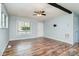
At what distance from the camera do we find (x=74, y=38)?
556cm

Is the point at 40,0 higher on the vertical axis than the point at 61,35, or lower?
higher

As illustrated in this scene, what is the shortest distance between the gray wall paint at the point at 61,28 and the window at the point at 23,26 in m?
1.80

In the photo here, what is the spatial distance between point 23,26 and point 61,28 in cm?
314

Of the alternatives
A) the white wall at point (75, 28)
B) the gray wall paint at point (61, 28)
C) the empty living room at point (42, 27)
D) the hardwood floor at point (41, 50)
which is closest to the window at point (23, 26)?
the empty living room at point (42, 27)

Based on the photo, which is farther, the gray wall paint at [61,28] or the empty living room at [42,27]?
the gray wall paint at [61,28]

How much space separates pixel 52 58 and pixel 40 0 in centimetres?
90

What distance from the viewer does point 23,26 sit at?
24.0 feet

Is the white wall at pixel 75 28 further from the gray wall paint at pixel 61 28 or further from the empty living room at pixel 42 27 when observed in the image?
the gray wall paint at pixel 61 28

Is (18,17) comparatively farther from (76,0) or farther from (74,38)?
(76,0)

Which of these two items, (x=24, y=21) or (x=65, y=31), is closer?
(x=65, y=31)

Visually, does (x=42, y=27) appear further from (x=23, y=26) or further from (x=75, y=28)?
(x=75, y=28)

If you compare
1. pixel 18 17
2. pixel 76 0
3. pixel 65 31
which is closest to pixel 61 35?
pixel 65 31

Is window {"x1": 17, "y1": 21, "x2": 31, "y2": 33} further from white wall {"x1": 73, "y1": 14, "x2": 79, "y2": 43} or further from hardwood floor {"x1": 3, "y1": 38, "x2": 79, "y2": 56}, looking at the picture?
white wall {"x1": 73, "y1": 14, "x2": 79, "y2": 43}

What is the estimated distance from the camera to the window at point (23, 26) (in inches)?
280
